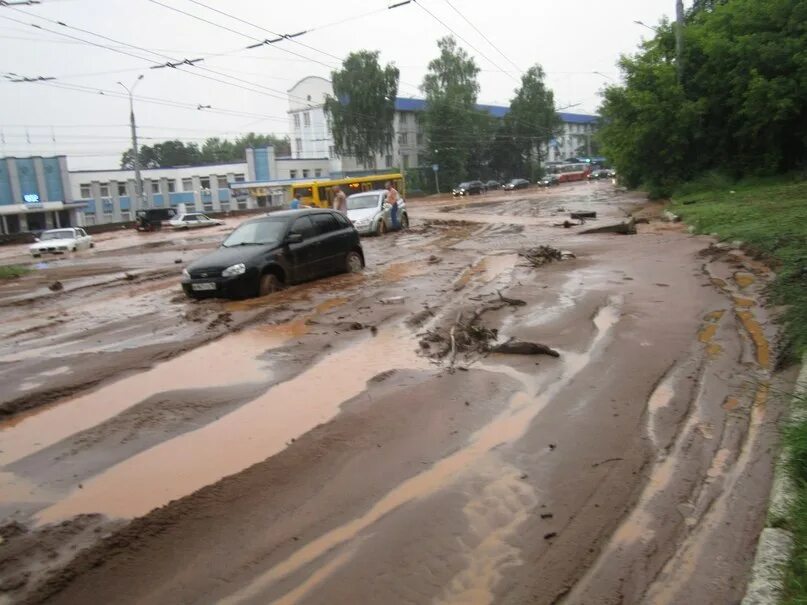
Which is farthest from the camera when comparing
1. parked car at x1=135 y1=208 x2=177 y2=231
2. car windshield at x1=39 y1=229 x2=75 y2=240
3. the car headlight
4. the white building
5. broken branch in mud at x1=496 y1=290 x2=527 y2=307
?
the white building

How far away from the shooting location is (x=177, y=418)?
6348 millimetres

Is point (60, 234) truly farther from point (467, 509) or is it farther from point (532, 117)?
point (532, 117)

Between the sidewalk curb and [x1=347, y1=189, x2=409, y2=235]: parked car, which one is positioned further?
[x1=347, y1=189, x2=409, y2=235]: parked car

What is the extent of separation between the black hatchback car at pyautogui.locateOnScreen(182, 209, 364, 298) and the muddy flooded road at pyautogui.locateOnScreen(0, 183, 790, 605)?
822 millimetres

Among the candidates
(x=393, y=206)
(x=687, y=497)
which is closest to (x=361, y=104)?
(x=393, y=206)

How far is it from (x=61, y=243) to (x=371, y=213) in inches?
541

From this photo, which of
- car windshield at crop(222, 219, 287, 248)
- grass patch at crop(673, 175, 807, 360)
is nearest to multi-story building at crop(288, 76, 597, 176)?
grass patch at crop(673, 175, 807, 360)

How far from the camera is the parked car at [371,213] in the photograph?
81.2 ft

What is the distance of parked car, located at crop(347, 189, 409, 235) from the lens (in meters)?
24.8

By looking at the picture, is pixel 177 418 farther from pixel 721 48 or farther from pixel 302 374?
pixel 721 48

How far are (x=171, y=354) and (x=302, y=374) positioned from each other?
6.46ft

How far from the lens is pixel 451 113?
77.7 m

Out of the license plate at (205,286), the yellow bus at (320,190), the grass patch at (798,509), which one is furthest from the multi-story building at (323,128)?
the grass patch at (798,509)

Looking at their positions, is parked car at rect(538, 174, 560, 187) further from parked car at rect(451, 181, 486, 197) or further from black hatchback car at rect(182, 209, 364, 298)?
black hatchback car at rect(182, 209, 364, 298)
